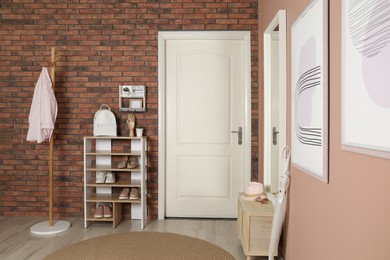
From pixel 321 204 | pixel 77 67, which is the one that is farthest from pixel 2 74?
pixel 321 204

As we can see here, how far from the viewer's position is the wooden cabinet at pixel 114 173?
3840 mm

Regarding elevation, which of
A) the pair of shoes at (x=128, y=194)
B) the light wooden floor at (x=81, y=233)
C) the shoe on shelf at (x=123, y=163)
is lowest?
the light wooden floor at (x=81, y=233)

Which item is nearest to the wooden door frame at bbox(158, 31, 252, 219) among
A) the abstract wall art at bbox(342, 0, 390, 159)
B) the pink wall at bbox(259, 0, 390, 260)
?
the pink wall at bbox(259, 0, 390, 260)

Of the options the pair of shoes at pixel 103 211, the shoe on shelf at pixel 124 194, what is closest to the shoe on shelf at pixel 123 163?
the shoe on shelf at pixel 124 194

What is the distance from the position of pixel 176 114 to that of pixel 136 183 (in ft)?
2.96

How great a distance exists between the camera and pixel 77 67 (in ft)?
13.7

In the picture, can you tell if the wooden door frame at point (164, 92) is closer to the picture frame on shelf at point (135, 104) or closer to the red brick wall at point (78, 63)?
the red brick wall at point (78, 63)

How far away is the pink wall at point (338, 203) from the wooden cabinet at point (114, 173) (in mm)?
1805

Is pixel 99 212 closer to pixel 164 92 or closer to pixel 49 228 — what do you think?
pixel 49 228

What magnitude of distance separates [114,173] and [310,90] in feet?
8.70

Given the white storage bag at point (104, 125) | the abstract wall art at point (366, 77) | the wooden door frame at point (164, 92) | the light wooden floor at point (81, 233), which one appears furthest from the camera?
the wooden door frame at point (164, 92)

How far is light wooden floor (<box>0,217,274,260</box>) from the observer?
3214mm

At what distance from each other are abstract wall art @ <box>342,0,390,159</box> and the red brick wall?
2.51 metres

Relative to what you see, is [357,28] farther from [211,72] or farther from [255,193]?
[211,72]
